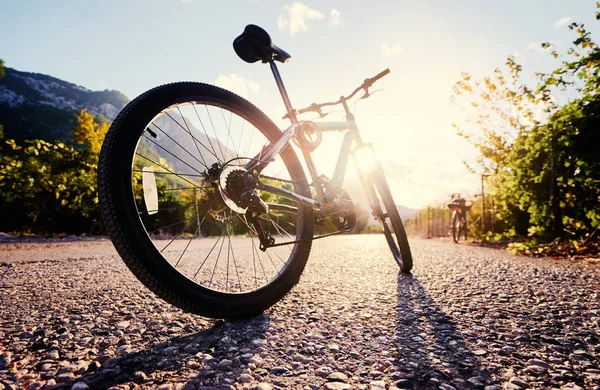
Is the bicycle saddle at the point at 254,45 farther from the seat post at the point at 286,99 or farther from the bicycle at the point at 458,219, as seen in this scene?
the bicycle at the point at 458,219

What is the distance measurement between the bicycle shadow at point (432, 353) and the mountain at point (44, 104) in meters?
59.1

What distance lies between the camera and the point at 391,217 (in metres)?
3.14

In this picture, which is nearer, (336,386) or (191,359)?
(336,386)

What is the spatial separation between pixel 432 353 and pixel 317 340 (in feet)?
1.47

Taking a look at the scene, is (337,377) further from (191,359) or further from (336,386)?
(191,359)

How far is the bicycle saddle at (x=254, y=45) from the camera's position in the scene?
2154 millimetres

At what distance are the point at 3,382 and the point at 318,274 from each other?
239 cm

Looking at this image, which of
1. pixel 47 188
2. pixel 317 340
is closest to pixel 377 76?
pixel 317 340

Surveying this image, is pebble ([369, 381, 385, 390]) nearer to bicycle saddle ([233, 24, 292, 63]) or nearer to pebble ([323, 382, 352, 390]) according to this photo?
pebble ([323, 382, 352, 390])

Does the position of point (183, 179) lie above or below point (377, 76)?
below

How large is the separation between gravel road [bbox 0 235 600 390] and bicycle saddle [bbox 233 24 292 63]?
1640 millimetres

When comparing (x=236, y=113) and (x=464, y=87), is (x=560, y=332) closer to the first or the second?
(x=236, y=113)

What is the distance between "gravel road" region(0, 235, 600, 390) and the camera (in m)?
1.03

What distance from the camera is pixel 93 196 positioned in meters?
8.84
